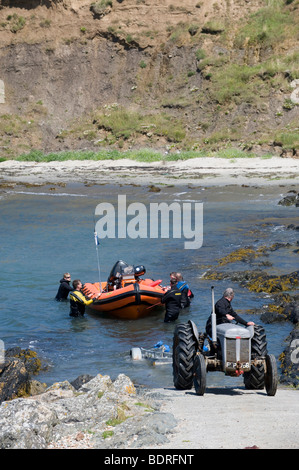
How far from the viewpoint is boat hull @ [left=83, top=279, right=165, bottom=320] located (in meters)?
14.7

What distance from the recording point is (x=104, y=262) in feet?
70.5

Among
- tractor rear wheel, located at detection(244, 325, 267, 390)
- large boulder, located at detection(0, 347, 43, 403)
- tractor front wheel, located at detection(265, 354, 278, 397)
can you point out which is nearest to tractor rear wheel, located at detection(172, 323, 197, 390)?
tractor rear wheel, located at detection(244, 325, 267, 390)

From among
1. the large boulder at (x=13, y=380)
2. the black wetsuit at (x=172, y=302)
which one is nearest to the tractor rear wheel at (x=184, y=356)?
the large boulder at (x=13, y=380)

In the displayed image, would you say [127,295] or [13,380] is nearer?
[13,380]

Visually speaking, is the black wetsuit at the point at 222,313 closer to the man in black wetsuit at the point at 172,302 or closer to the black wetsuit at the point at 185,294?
the man in black wetsuit at the point at 172,302

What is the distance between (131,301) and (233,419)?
7.98 meters

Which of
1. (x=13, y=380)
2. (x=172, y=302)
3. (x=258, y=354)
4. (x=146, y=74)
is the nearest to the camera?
(x=258, y=354)

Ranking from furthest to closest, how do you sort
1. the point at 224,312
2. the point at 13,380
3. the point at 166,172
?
the point at 166,172 → the point at 13,380 → the point at 224,312

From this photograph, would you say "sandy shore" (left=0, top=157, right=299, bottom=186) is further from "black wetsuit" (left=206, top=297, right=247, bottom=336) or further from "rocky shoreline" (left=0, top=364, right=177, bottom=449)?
"rocky shoreline" (left=0, top=364, right=177, bottom=449)

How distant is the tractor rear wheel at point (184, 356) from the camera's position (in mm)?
8469

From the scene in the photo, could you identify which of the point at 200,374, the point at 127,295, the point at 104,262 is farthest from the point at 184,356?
the point at 104,262

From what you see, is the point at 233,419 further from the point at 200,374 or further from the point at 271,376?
the point at 271,376
